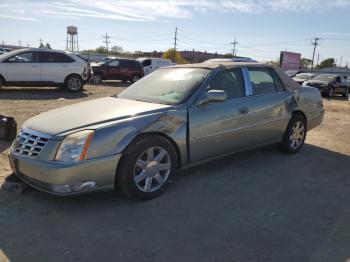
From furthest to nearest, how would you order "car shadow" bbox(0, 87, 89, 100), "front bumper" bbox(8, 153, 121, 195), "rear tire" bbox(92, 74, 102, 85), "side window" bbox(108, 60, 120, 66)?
"side window" bbox(108, 60, 120, 66)
"rear tire" bbox(92, 74, 102, 85)
"car shadow" bbox(0, 87, 89, 100)
"front bumper" bbox(8, 153, 121, 195)

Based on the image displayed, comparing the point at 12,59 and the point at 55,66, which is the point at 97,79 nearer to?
the point at 55,66

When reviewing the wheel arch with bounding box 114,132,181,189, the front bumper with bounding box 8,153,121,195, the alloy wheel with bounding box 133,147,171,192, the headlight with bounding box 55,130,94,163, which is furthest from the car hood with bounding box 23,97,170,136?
the alloy wheel with bounding box 133,147,171,192

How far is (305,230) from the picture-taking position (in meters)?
3.68

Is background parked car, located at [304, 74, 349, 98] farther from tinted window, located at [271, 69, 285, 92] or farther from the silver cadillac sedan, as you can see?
the silver cadillac sedan

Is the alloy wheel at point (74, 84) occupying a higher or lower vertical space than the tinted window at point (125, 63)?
lower

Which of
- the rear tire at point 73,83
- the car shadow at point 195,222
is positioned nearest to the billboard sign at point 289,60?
the rear tire at point 73,83

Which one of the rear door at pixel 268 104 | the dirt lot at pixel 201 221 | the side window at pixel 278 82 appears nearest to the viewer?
the dirt lot at pixel 201 221

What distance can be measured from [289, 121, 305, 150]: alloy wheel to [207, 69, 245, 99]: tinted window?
153 cm

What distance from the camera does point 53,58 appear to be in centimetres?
1486

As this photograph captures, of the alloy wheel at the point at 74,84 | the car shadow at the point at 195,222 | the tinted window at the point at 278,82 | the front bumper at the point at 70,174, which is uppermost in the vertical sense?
the tinted window at the point at 278,82

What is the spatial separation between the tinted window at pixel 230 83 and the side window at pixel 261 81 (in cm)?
27

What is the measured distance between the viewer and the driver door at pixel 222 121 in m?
4.66

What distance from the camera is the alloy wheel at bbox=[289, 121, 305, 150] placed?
6332 mm

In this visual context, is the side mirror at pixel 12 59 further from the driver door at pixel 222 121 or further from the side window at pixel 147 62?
the side window at pixel 147 62
